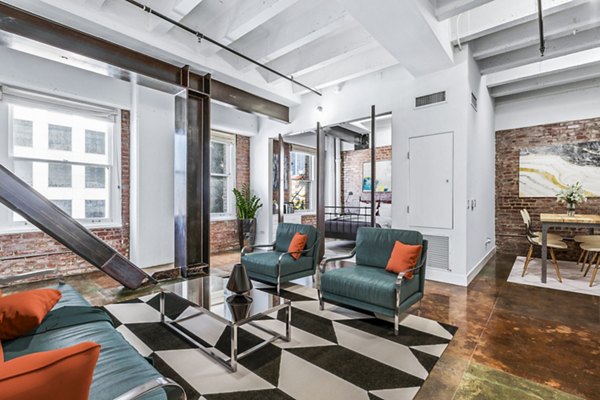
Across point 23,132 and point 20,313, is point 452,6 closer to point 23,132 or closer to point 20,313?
point 20,313

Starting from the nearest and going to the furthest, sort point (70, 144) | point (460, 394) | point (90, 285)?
point (460, 394) < point (90, 285) < point (70, 144)

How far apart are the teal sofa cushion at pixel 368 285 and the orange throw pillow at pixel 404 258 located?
0.23 ft

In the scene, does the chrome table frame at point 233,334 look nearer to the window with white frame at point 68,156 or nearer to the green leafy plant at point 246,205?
the window with white frame at point 68,156

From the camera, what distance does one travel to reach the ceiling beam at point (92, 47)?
308cm

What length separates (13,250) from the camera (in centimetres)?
412

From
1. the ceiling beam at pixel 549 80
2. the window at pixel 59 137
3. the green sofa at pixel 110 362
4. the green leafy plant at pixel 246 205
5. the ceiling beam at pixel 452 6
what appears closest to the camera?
the green sofa at pixel 110 362

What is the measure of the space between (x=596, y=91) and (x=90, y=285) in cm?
894

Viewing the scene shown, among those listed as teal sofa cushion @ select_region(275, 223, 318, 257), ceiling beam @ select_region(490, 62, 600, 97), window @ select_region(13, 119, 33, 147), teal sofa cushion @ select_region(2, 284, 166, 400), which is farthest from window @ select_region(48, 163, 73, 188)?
ceiling beam @ select_region(490, 62, 600, 97)

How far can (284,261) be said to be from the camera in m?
3.79

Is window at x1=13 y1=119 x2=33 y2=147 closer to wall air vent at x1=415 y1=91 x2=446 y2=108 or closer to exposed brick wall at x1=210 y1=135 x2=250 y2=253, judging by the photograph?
exposed brick wall at x1=210 y1=135 x2=250 y2=253

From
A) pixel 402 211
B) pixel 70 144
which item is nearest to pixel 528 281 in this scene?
pixel 402 211

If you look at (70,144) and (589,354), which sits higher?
(70,144)

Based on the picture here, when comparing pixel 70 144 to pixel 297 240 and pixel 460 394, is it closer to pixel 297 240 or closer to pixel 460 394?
pixel 297 240

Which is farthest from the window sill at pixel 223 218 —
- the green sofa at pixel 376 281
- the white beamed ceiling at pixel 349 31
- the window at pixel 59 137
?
the green sofa at pixel 376 281
